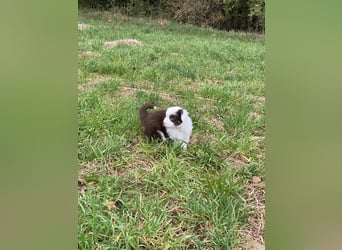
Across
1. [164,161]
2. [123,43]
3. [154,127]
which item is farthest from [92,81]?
[123,43]

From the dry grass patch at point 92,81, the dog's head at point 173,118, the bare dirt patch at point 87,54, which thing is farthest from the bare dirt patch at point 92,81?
the dog's head at point 173,118

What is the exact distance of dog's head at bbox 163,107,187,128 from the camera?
105 inches

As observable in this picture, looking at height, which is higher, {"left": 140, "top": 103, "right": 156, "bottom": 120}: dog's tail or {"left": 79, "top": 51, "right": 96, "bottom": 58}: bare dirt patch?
{"left": 79, "top": 51, "right": 96, "bottom": 58}: bare dirt patch

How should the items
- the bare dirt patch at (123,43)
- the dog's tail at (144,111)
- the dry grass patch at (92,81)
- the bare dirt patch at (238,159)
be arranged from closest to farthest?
the bare dirt patch at (238,159) < the dog's tail at (144,111) < the dry grass patch at (92,81) < the bare dirt patch at (123,43)

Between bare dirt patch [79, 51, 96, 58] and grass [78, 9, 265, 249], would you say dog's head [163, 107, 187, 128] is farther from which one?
bare dirt patch [79, 51, 96, 58]

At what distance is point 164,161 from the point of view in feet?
7.91

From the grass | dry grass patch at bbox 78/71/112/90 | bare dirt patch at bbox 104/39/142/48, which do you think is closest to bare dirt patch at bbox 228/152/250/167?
the grass

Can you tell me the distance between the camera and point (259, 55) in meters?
6.21

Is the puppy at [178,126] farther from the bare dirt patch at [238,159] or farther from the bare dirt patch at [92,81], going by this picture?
the bare dirt patch at [92,81]

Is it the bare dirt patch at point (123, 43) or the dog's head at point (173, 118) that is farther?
the bare dirt patch at point (123, 43)

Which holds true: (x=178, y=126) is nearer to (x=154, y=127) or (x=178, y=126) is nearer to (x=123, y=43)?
(x=154, y=127)

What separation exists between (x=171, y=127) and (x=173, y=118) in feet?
0.22

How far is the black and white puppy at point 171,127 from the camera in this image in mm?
2648

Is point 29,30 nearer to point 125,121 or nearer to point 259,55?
point 125,121
